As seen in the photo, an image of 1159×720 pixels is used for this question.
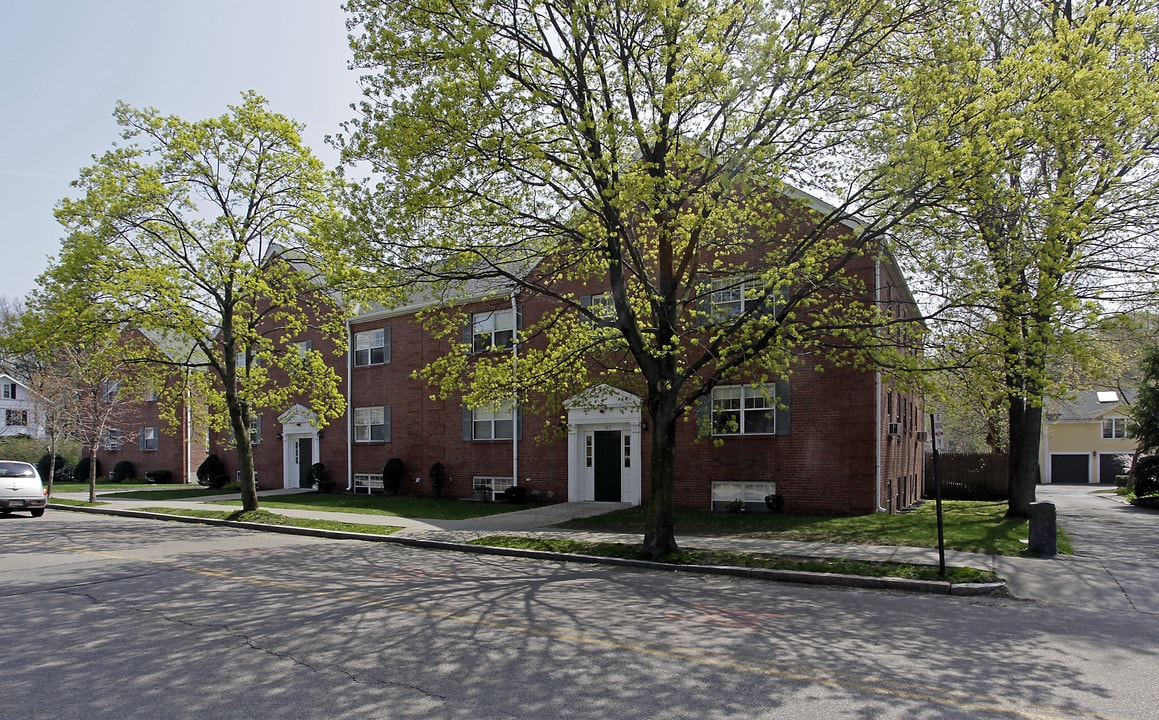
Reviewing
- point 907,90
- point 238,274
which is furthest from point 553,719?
point 238,274

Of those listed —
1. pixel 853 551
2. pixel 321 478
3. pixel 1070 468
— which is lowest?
pixel 1070 468

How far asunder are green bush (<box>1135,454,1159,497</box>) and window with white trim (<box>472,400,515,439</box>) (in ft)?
73.7

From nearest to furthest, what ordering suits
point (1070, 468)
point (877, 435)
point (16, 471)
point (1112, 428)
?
point (877, 435)
point (16, 471)
point (1112, 428)
point (1070, 468)

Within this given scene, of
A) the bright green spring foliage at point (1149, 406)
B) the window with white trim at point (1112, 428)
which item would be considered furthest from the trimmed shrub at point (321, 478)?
the window with white trim at point (1112, 428)

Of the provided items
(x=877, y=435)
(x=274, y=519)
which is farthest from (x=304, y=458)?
(x=877, y=435)

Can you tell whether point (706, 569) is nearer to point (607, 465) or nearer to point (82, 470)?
point (607, 465)

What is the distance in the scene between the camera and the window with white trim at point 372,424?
2753 cm

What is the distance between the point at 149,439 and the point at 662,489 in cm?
3615

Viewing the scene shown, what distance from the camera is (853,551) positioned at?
12430mm

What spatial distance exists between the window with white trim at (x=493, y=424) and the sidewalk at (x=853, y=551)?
363 centimetres

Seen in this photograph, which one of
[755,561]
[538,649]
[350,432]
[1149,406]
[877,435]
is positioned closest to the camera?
[538,649]

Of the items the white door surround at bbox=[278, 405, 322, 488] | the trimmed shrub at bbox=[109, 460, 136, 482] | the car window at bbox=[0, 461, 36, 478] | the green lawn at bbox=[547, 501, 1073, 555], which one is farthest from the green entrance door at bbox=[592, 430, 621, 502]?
the trimmed shrub at bbox=[109, 460, 136, 482]

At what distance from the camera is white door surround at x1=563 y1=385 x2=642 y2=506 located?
20.6 m

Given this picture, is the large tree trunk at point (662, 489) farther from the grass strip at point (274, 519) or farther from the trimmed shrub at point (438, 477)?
the trimmed shrub at point (438, 477)
